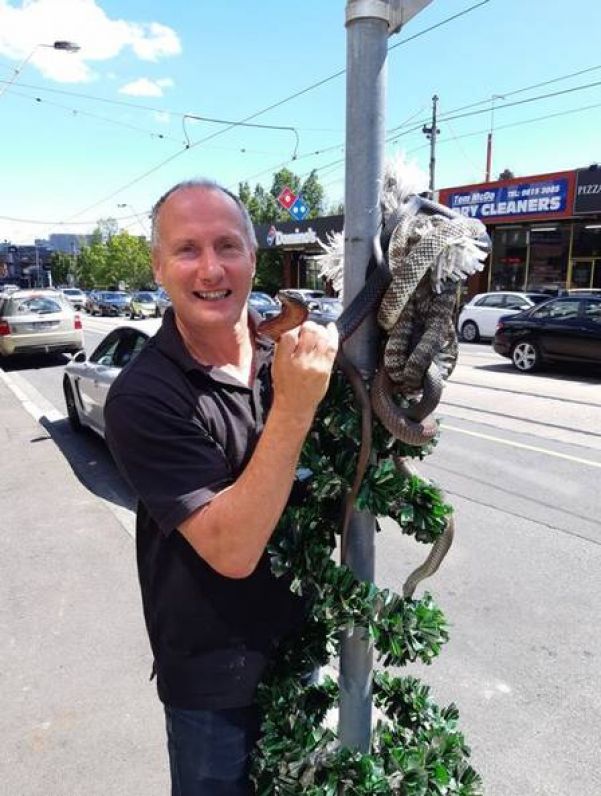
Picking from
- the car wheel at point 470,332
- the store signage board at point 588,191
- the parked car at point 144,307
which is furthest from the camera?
the parked car at point 144,307

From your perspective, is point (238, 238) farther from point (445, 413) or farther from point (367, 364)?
point (445, 413)

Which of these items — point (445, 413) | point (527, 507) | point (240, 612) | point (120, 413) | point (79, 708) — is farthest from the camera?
point (445, 413)

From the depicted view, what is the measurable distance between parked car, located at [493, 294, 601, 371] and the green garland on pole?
35.3 feet

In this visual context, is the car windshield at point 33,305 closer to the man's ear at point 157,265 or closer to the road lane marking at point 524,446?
the road lane marking at point 524,446

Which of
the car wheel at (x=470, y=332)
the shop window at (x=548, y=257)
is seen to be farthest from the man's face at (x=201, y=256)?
the shop window at (x=548, y=257)

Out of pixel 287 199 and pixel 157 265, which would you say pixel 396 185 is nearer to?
pixel 157 265

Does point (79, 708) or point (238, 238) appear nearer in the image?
point (238, 238)

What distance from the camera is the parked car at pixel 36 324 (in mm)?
12758

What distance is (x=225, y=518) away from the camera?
1.10 m

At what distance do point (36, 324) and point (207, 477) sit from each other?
13.0 m

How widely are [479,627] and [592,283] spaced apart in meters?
19.4

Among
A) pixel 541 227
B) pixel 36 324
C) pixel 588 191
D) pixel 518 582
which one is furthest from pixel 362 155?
pixel 541 227

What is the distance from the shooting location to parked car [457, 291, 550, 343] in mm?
16781

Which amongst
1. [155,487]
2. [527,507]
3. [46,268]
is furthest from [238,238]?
[46,268]
